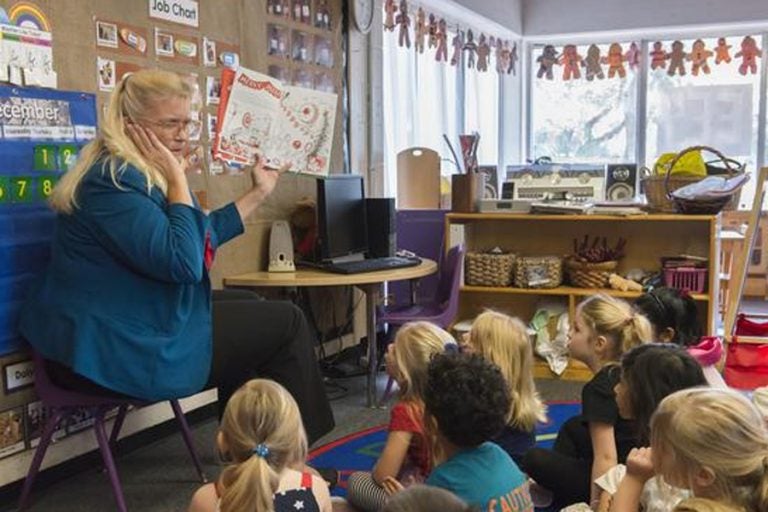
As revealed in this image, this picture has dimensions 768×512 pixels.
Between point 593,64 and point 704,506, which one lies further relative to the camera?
point 593,64

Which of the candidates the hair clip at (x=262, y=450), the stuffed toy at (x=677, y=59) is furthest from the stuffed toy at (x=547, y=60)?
the hair clip at (x=262, y=450)

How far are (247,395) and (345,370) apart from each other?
252cm

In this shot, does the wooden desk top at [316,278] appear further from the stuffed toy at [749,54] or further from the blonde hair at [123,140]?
the stuffed toy at [749,54]

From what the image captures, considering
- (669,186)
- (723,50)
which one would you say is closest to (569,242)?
(669,186)

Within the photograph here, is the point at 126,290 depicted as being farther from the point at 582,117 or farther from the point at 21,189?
the point at 582,117

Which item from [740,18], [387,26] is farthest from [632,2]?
[387,26]

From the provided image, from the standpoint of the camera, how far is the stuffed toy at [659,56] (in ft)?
23.0

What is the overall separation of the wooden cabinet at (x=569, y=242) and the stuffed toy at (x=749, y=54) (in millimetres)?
3498

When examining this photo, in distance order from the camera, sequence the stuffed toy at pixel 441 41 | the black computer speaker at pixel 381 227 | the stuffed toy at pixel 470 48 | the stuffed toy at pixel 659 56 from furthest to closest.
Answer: the stuffed toy at pixel 659 56 → the stuffed toy at pixel 470 48 → the stuffed toy at pixel 441 41 → the black computer speaker at pixel 381 227

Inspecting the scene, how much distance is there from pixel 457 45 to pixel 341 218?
2.87m

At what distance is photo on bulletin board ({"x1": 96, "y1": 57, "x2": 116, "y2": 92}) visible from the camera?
2711 millimetres

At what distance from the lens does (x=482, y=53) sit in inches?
254

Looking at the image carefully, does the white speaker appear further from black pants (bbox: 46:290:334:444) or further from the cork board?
black pants (bbox: 46:290:334:444)

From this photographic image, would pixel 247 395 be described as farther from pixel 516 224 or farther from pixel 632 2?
pixel 632 2
